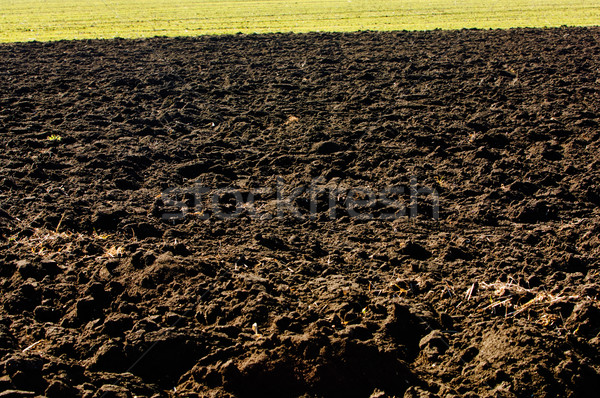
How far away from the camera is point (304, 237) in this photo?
5281mm

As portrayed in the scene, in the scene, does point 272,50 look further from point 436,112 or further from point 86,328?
point 86,328

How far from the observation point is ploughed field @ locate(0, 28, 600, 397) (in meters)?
3.32

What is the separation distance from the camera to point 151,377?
11.2 ft

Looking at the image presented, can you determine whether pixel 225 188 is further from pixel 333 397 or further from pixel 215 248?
pixel 333 397

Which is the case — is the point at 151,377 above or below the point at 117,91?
below

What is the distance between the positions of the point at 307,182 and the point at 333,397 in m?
3.67

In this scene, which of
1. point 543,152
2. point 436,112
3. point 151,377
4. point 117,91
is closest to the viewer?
point 151,377

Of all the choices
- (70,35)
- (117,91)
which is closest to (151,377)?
(117,91)

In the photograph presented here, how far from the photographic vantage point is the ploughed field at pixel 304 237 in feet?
10.9

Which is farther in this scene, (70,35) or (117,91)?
(70,35)

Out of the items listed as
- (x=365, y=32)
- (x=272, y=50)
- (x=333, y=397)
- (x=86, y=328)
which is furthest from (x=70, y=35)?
(x=333, y=397)

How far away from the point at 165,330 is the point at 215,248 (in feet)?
4.86

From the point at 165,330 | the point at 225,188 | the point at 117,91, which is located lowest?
the point at 165,330

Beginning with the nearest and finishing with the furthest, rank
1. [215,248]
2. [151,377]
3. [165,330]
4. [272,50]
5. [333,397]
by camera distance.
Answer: [333,397], [151,377], [165,330], [215,248], [272,50]
